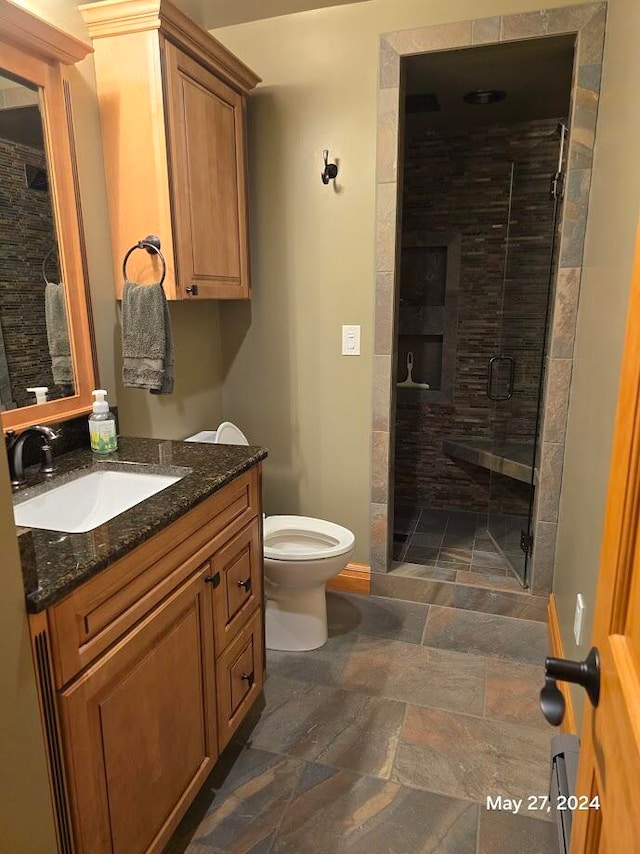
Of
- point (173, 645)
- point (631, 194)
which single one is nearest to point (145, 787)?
point (173, 645)

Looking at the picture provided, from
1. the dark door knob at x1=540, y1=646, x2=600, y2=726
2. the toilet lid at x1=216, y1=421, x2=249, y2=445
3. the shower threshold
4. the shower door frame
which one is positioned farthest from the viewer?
the shower threshold

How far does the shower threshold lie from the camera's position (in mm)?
2982

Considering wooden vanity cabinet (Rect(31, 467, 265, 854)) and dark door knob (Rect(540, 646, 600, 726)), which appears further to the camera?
wooden vanity cabinet (Rect(31, 467, 265, 854))

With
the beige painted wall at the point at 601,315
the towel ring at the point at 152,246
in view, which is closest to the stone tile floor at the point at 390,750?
the beige painted wall at the point at 601,315

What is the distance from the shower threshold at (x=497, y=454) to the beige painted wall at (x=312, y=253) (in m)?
0.92

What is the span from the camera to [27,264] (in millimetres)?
1632

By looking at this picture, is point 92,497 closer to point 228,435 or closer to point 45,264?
point 45,264

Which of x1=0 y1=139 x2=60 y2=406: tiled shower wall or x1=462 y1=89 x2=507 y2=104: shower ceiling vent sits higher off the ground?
x1=462 y1=89 x2=507 y2=104: shower ceiling vent

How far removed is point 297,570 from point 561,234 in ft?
5.46

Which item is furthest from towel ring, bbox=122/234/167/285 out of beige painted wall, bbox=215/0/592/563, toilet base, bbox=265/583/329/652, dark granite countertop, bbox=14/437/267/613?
toilet base, bbox=265/583/329/652

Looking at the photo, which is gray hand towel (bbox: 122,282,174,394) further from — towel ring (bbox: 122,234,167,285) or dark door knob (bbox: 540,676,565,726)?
dark door knob (bbox: 540,676,565,726)

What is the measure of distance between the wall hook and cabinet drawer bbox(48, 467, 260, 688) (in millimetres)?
1465

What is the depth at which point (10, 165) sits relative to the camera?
155 centimetres

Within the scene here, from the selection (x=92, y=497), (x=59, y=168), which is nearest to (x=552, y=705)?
(x=92, y=497)
